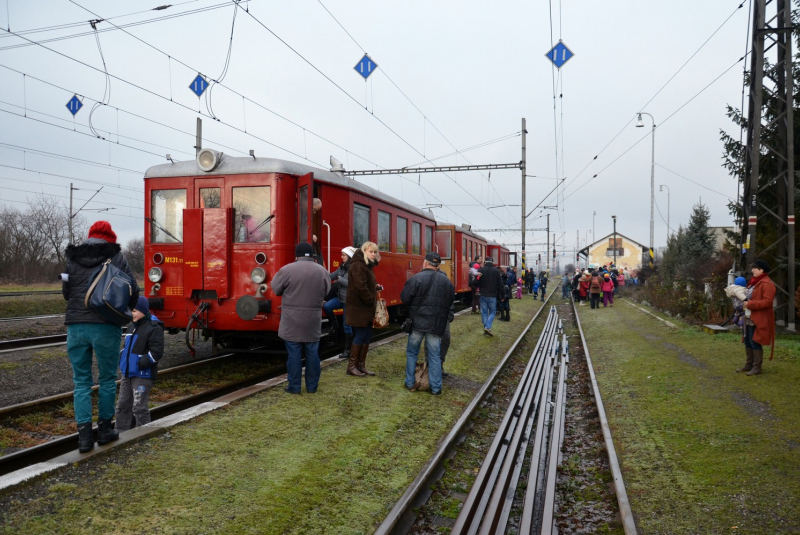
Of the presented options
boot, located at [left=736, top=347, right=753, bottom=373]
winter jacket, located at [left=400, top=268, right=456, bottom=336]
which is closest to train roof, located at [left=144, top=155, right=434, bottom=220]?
winter jacket, located at [left=400, top=268, right=456, bottom=336]

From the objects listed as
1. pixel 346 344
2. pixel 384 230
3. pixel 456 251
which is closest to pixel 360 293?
pixel 346 344

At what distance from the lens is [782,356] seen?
34.6 ft

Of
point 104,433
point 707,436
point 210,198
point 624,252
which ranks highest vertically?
point 624,252

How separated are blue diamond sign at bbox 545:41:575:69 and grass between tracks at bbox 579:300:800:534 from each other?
6518 millimetres

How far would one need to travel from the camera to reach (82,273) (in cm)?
454

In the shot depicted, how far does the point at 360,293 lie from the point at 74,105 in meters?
11.6

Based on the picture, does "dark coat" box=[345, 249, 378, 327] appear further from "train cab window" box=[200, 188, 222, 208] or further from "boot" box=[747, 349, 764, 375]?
"boot" box=[747, 349, 764, 375]

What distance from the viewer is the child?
5.46 meters

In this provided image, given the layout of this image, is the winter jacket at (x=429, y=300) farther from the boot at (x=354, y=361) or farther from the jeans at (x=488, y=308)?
the jeans at (x=488, y=308)

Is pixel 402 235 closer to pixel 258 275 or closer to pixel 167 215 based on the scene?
pixel 258 275

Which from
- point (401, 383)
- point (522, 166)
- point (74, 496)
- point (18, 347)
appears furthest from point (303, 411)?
point (522, 166)

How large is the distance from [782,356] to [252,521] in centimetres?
1038

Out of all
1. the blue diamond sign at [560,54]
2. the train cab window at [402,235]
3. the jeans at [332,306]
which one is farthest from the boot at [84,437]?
the blue diamond sign at [560,54]

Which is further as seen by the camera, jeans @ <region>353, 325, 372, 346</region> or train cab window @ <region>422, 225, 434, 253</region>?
train cab window @ <region>422, 225, 434, 253</region>
